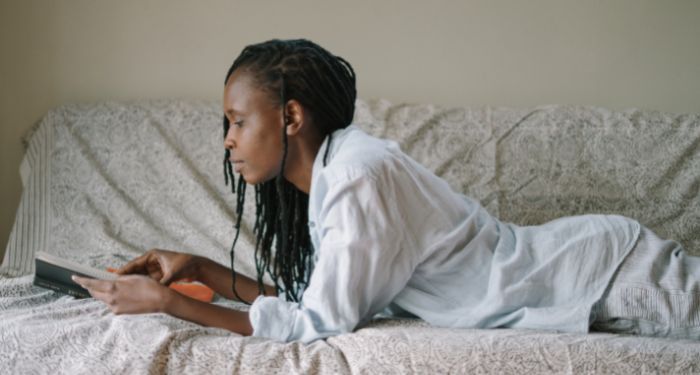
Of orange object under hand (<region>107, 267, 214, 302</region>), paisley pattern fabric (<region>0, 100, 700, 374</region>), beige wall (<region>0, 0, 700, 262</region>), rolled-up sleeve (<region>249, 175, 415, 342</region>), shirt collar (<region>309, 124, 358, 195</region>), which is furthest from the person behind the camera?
beige wall (<region>0, 0, 700, 262</region>)

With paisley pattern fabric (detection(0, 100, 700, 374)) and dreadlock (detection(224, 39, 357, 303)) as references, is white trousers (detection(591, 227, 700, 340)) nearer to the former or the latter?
dreadlock (detection(224, 39, 357, 303))

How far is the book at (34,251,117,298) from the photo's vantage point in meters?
1.51

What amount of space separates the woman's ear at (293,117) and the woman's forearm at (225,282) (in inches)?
14.7

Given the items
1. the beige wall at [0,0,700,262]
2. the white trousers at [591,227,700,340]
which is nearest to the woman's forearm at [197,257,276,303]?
the white trousers at [591,227,700,340]

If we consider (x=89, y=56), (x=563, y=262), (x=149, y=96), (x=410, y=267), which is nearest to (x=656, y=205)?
(x=563, y=262)

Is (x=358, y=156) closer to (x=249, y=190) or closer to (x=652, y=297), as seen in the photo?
(x=652, y=297)

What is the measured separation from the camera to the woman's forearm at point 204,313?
53.1 inches

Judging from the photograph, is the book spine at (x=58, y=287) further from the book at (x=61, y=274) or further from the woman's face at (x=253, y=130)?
the woman's face at (x=253, y=130)

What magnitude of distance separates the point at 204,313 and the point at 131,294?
12cm

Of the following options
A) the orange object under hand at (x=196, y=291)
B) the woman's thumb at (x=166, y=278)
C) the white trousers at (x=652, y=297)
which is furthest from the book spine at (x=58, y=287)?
the white trousers at (x=652, y=297)

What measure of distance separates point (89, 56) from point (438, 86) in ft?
3.44

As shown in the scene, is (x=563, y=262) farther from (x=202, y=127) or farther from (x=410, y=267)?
(x=202, y=127)

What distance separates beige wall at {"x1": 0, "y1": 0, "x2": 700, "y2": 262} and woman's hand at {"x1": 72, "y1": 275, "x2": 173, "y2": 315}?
1.21m

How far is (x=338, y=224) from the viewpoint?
1312 millimetres
